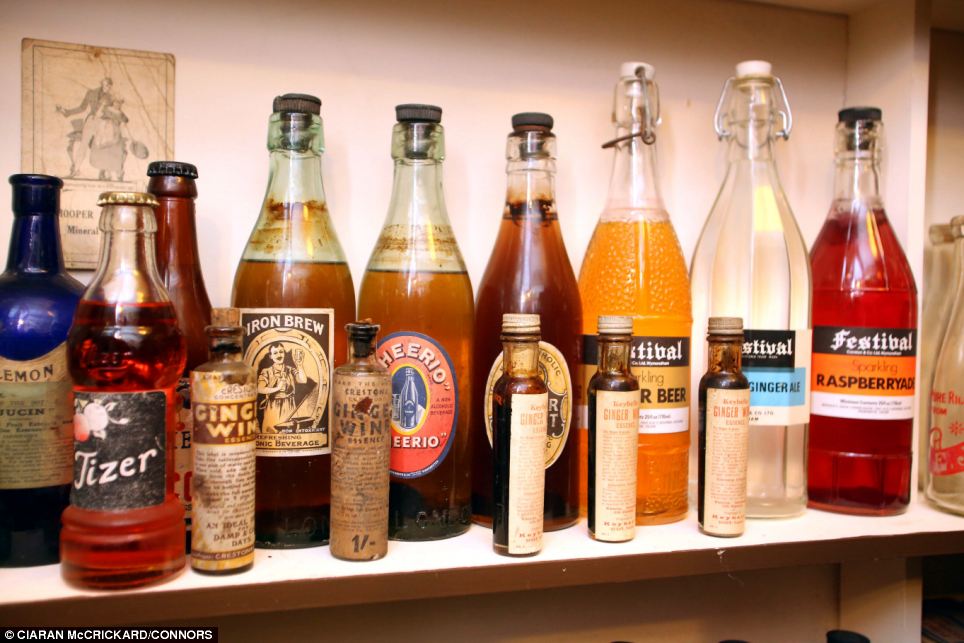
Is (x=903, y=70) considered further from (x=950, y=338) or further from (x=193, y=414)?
(x=193, y=414)

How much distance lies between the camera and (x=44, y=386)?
24.1 inches

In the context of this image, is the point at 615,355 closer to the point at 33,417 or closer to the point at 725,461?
the point at 725,461

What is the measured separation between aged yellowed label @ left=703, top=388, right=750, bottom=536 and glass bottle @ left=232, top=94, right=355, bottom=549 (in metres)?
0.36

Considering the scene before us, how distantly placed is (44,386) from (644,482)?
1.84ft

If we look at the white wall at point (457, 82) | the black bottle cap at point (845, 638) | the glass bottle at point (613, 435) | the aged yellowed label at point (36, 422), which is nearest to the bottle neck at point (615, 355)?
the glass bottle at point (613, 435)

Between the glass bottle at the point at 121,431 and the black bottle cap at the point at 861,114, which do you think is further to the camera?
the black bottle cap at the point at 861,114

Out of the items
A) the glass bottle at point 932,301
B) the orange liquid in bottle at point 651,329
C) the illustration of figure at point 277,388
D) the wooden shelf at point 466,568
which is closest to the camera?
the wooden shelf at point 466,568

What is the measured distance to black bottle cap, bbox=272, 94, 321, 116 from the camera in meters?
0.70

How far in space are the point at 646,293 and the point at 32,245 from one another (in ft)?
1.90

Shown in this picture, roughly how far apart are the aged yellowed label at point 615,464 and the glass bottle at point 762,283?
188mm

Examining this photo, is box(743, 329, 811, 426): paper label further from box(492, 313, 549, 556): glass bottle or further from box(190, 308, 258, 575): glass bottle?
box(190, 308, 258, 575): glass bottle

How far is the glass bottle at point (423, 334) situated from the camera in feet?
2.29

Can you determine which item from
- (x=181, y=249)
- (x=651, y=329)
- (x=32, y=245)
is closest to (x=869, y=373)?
(x=651, y=329)

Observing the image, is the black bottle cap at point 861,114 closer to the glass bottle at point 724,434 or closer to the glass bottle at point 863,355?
the glass bottle at point 863,355
